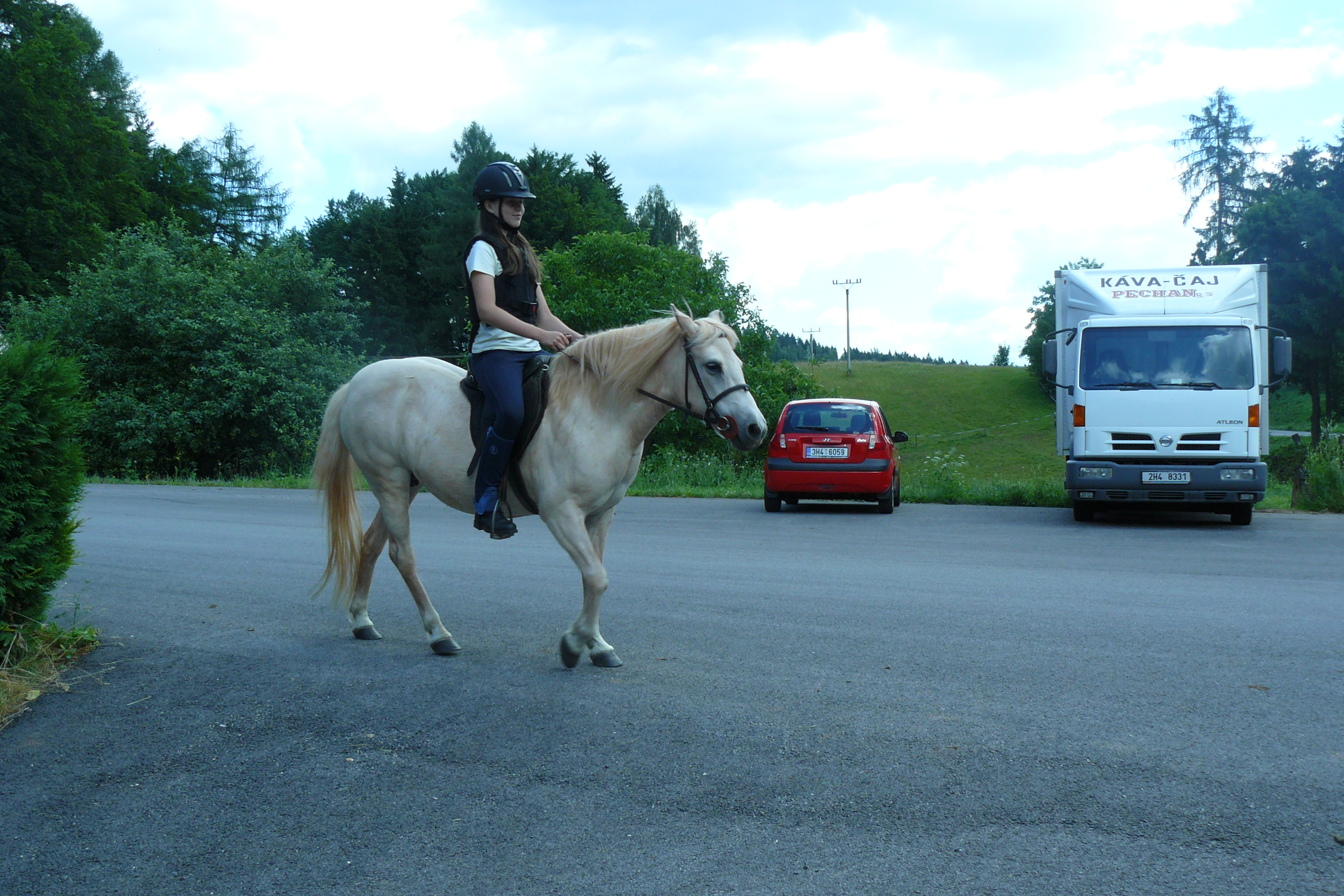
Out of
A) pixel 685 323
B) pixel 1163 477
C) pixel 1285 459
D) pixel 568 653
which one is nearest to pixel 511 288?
pixel 685 323

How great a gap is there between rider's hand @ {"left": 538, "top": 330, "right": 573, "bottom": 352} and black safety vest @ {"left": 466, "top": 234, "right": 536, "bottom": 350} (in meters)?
0.20

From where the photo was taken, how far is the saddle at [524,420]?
5.59 metres

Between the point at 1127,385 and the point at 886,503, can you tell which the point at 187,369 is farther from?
the point at 1127,385

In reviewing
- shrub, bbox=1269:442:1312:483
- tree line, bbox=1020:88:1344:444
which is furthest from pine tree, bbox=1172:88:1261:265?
shrub, bbox=1269:442:1312:483

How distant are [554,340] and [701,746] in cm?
242

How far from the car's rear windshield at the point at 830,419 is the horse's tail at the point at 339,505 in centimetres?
1030

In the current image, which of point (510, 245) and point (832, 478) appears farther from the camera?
point (832, 478)

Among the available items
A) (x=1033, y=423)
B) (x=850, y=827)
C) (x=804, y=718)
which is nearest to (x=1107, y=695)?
(x=804, y=718)

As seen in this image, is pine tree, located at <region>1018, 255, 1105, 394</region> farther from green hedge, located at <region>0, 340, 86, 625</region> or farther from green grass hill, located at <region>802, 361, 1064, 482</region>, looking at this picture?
green hedge, located at <region>0, 340, 86, 625</region>

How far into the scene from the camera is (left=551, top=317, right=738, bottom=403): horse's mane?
5527 mm

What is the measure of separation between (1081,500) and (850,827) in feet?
41.3

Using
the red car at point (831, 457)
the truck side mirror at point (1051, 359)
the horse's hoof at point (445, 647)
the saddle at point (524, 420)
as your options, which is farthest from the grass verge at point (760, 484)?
the saddle at point (524, 420)

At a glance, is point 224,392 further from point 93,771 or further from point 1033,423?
point 1033,423

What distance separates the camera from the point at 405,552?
241 inches
